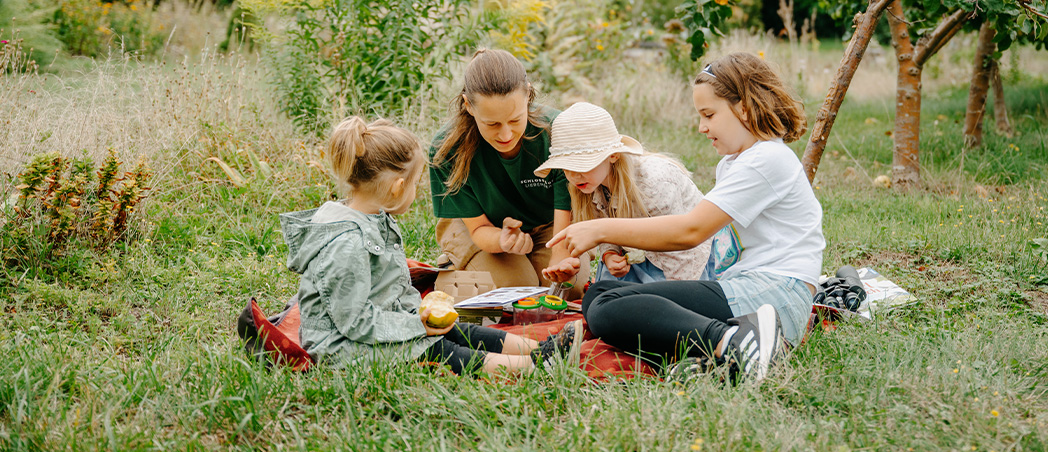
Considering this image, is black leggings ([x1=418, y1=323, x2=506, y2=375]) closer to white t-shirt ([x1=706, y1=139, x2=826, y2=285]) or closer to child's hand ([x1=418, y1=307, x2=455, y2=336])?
child's hand ([x1=418, y1=307, x2=455, y2=336])

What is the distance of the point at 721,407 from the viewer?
79.2 inches

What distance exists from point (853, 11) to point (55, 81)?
6.15 metres

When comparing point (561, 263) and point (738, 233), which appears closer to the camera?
point (738, 233)

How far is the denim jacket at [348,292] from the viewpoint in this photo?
2.39m

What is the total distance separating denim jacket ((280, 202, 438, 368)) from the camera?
7.84ft

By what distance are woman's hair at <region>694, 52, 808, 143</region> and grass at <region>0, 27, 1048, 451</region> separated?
775mm

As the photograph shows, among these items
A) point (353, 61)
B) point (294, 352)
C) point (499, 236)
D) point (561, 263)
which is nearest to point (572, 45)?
point (353, 61)

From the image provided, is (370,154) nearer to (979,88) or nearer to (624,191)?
(624,191)

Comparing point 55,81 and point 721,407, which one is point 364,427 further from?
point 55,81

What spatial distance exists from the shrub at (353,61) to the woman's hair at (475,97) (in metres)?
1.90

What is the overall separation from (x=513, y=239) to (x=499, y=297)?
1.02 ft

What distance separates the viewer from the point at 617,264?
3184mm

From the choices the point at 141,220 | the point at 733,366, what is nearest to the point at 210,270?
the point at 141,220

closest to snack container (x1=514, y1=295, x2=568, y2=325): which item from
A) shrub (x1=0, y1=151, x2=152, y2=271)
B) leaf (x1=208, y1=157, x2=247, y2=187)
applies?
shrub (x1=0, y1=151, x2=152, y2=271)
